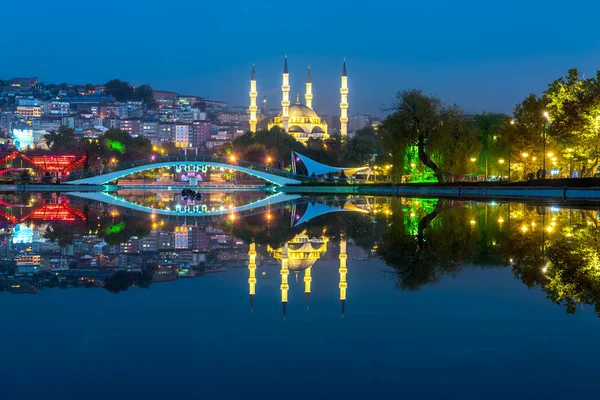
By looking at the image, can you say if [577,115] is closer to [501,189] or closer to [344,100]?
[501,189]

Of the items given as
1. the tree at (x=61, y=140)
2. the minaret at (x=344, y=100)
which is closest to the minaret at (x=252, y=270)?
the tree at (x=61, y=140)

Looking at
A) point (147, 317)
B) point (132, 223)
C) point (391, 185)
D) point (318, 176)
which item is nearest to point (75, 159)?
point (318, 176)

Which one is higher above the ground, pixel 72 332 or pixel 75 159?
pixel 75 159

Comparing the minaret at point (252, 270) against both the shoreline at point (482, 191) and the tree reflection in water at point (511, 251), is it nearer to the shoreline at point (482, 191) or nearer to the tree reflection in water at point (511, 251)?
the tree reflection in water at point (511, 251)

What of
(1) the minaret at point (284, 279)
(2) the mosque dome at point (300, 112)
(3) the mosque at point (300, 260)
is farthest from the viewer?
(2) the mosque dome at point (300, 112)

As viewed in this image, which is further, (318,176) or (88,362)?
(318,176)

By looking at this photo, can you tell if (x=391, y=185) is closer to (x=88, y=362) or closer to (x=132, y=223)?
(x=132, y=223)

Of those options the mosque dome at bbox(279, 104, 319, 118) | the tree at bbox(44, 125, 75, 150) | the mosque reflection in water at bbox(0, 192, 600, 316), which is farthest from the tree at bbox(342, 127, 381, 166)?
the mosque reflection in water at bbox(0, 192, 600, 316)
